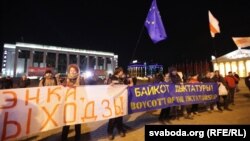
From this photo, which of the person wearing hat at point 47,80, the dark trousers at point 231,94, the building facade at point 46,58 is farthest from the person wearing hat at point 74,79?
the building facade at point 46,58

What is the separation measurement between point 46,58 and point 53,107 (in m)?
81.6

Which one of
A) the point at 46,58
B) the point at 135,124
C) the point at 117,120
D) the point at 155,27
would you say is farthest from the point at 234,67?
the point at 46,58

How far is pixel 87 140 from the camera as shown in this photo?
5.55 meters

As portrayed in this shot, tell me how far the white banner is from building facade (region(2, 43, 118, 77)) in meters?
59.9

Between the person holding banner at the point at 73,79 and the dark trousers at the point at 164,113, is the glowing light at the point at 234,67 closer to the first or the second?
the dark trousers at the point at 164,113

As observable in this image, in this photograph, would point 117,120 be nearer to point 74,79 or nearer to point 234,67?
point 74,79

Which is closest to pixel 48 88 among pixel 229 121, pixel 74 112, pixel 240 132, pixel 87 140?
pixel 74 112

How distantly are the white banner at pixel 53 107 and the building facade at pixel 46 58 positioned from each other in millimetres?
59892

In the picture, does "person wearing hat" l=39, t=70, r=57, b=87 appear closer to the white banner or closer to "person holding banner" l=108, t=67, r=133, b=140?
the white banner

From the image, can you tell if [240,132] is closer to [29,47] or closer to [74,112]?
[74,112]

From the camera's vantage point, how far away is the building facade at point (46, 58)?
72000 mm

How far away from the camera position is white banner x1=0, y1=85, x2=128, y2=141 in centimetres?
437

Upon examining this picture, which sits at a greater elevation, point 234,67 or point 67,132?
point 234,67

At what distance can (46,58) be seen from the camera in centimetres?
8106
